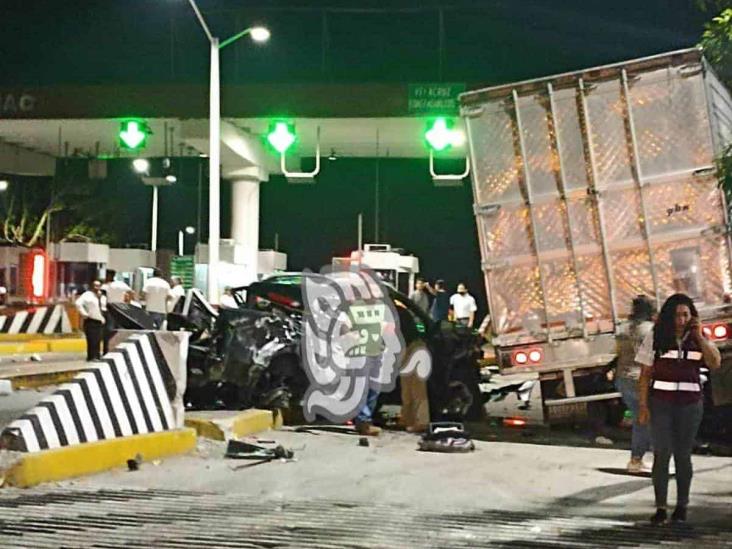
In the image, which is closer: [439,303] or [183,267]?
[439,303]

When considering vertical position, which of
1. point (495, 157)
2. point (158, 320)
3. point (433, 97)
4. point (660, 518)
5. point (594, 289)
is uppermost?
point (433, 97)

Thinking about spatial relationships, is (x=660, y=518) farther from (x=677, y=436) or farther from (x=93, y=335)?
(x=93, y=335)

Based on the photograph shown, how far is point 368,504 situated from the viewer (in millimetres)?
7613

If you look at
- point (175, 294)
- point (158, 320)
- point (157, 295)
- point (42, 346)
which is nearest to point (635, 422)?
point (158, 320)

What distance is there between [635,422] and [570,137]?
2.99 m

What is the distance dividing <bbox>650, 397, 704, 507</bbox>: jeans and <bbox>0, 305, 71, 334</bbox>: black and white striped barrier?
2110 centimetres

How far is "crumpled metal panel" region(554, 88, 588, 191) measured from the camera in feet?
33.9

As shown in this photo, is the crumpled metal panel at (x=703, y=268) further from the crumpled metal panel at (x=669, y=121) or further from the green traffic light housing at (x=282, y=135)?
the green traffic light housing at (x=282, y=135)

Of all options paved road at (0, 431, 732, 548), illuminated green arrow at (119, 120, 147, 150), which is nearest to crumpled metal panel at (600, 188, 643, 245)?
paved road at (0, 431, 732, 548)

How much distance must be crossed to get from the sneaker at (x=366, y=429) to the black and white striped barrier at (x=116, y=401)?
2254 millimetres

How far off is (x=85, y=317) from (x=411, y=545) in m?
11.7

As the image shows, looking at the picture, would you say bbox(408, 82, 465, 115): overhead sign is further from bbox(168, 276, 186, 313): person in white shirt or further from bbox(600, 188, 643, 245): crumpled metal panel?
bbox(600, 188, 643, 245): crumpled metal panel

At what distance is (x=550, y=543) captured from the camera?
646 cm

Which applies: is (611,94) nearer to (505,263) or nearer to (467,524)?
(505,263)
